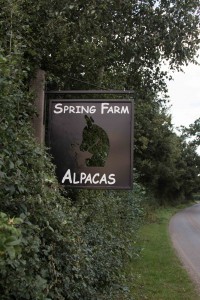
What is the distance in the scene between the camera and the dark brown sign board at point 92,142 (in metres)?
5.37

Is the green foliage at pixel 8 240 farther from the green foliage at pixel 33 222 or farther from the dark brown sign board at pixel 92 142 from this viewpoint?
the dark brown sign board at pixel 92 142

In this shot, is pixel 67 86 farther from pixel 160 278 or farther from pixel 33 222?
pixel 160 278

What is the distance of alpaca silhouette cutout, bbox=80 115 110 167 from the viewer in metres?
5.41

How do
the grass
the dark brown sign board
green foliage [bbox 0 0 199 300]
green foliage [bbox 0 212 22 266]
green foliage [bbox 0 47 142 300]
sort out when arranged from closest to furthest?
green foliage [bbox 0 212 22 266] < green foliage [bbox 0 47 142 300] < green foliage [bbox 0 0 199 300] < the dark brown sign board < the grass

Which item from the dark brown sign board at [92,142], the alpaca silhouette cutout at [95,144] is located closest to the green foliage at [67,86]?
the dark brown sign board at [92,142]

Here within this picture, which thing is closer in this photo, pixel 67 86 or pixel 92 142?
pixel 92 142

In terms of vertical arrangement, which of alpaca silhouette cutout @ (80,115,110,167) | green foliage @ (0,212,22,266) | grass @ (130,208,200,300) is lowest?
grass @ (130,208,200,300)

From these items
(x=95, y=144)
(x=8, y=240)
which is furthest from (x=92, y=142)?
(x=8, y=240)

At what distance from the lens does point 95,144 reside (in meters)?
5.41

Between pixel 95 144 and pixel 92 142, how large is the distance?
3.7 inches

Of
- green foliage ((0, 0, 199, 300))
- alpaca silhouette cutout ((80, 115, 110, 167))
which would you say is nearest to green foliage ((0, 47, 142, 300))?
green foliage ((0, 0, 199, 300))

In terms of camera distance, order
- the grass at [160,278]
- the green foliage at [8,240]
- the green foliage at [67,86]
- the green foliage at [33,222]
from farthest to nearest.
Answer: the grass at [160,278] < the green foliage at [67,86] < the green foliage at [33,222] < the green foliage at [8,240]

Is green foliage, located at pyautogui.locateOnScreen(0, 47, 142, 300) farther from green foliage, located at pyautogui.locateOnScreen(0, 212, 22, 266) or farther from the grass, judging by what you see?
the grass

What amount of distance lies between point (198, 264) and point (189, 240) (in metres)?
6.64
